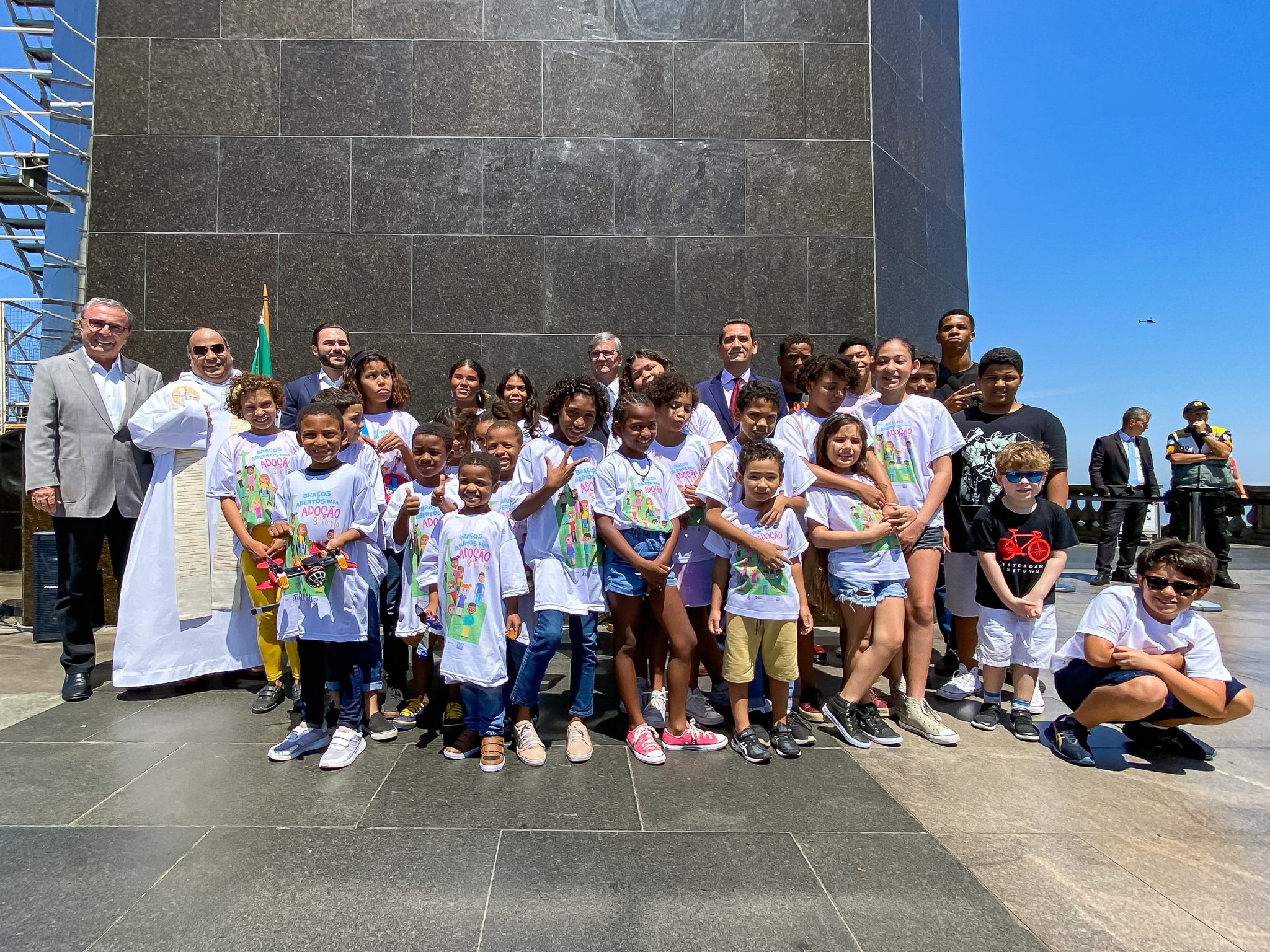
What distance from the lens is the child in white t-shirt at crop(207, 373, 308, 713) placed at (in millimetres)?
4043

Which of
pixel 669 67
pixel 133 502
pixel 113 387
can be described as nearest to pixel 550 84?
pixel 669 67

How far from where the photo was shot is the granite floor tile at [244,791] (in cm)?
280

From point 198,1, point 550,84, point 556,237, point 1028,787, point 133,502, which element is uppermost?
point 198,1

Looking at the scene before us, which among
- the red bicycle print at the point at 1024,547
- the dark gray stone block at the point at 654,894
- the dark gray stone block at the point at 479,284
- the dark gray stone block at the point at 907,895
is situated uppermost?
the dark gray stone block at the point at 479,284

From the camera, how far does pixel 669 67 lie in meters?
7.08

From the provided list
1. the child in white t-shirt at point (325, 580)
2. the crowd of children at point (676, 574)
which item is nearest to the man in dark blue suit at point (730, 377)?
the crowd of children at point (676, 574)

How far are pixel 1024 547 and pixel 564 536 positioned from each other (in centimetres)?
238

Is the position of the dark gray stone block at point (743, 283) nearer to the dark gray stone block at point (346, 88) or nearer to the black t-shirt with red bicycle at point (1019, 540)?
the dark gray stone block at point (346, 88)

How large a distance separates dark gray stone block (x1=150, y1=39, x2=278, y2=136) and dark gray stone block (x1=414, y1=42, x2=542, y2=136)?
136cm

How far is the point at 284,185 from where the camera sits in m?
6.88

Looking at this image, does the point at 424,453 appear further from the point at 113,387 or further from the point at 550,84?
the point at 550,84

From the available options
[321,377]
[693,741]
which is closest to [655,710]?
[693,741]

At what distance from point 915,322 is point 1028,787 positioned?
18.5 feet

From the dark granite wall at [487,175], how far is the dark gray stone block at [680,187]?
19 mm
